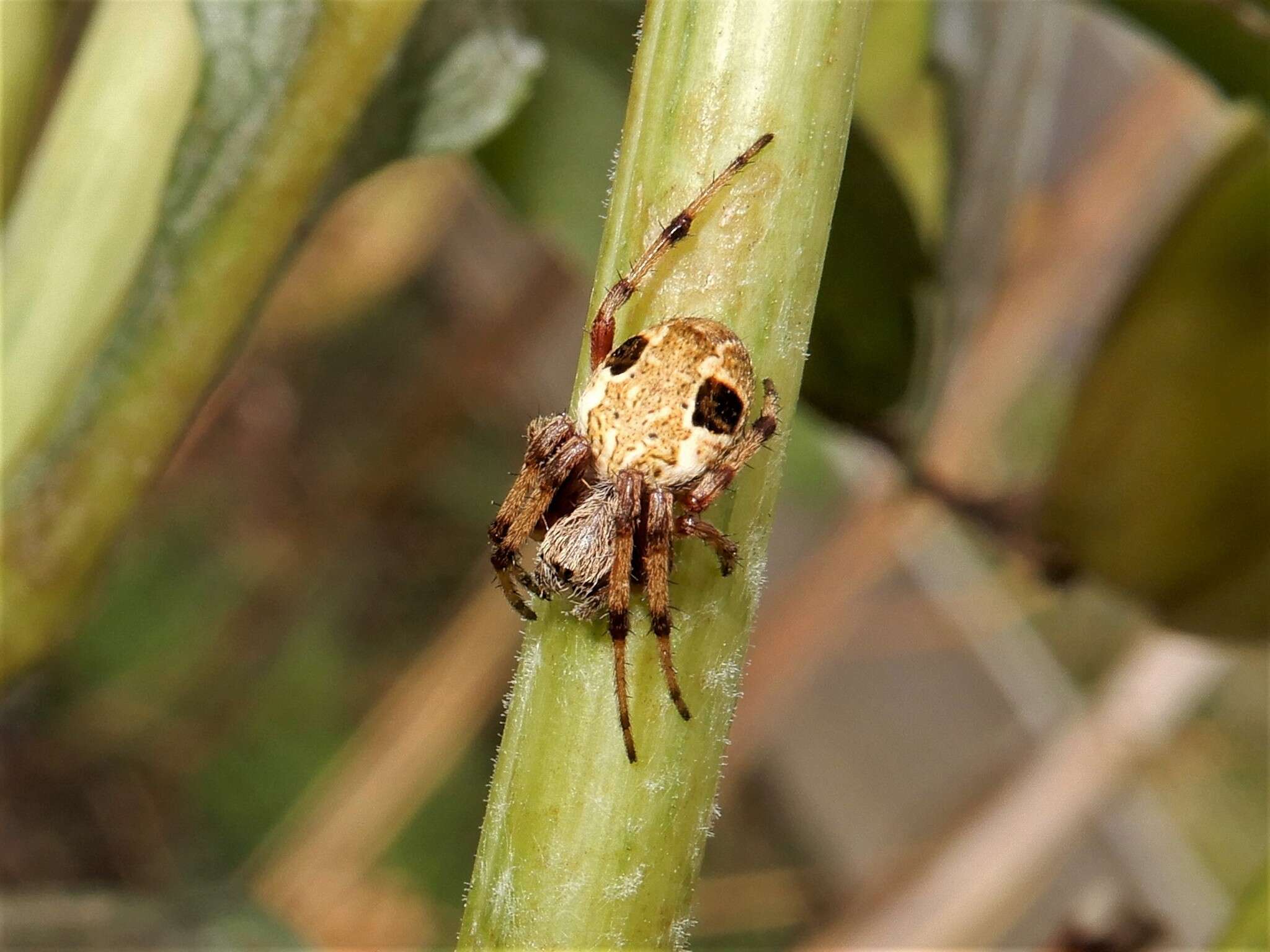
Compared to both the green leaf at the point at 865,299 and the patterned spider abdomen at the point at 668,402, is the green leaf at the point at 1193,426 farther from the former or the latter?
the patterned spider abdomen at the point at 668,402

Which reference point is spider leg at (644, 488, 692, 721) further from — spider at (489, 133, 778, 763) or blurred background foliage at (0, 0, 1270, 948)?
blurred background foliage at (0, 0, 1270, 948)

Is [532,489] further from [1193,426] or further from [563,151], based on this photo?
[1193,426]

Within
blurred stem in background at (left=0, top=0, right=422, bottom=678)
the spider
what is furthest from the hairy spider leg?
blurred stem in background at (left=0, top=0, right=422, bottom=678)

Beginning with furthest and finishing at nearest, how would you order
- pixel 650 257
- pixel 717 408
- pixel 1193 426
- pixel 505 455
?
pixel 505 455 < pixel 1193 426 < pixel 717 408 < pixel 650 257

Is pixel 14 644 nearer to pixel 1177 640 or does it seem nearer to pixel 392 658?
pixel 1177 640

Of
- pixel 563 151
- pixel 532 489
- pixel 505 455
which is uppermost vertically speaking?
pixel 563 151

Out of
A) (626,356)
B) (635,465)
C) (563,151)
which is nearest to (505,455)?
(563,151)

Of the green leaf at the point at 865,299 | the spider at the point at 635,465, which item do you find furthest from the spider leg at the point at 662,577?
the green leaf at the point at 865,299
